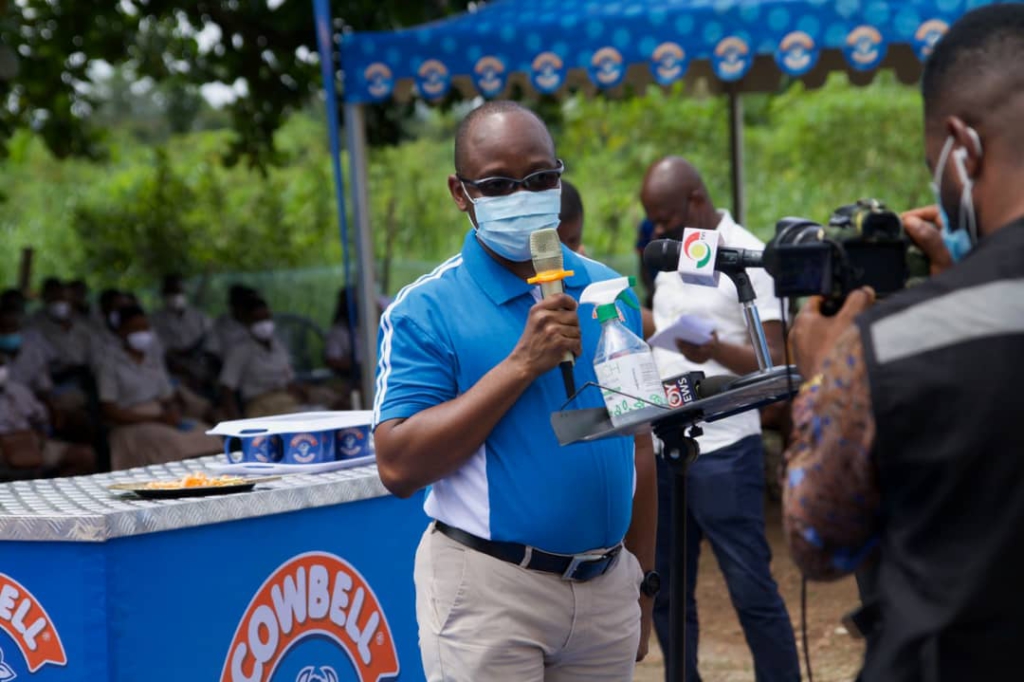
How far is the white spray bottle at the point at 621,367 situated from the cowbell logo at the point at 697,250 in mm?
132

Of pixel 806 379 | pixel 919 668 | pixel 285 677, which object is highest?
pixel 806 379

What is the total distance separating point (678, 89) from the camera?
10109mm

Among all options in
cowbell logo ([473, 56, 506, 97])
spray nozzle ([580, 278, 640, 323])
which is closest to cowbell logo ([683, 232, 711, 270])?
spray nozzle ([580, 278, 640, 323])

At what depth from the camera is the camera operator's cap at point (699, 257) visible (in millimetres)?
2350

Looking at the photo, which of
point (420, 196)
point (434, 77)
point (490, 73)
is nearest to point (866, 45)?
point (490, 73)

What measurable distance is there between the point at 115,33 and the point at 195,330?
102 inches

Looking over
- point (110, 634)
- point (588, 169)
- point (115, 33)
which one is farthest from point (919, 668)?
point (588, 169)

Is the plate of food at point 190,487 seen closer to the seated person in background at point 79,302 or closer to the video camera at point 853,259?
the video camera at point 853,259

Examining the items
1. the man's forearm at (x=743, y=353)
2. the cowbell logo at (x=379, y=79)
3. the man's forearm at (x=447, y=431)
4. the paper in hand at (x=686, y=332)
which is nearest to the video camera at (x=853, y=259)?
the man's forearm at (x=447, y=431)

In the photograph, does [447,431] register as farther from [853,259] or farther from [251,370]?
[251,370]

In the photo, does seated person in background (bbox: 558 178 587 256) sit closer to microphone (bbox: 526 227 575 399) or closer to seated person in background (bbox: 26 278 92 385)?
microphone (bbox: 526 227 575 399)

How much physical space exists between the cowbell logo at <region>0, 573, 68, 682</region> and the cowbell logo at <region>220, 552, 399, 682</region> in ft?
1.40

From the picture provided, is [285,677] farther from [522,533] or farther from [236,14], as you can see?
[236,14]

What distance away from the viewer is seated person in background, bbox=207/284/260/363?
34.0 ft
